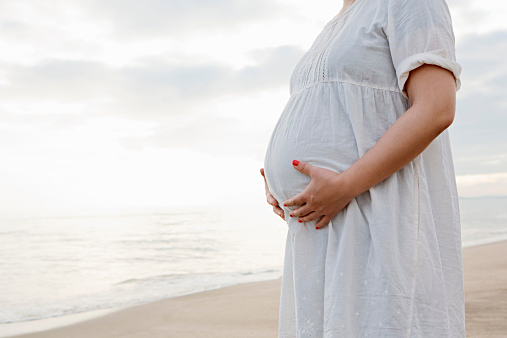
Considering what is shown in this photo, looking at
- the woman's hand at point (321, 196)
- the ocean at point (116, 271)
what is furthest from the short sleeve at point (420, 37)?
the ocean at point (116, 271)

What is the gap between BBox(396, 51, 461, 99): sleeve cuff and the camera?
104cm

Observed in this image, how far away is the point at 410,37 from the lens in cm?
108

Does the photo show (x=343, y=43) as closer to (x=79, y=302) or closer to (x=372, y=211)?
(x=372, y=211)

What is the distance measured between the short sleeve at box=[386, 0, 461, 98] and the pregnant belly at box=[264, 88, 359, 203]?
0.63ft

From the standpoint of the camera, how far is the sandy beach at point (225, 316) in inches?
156

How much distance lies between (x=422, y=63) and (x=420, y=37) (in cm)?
8

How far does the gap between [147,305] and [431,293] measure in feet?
17.3

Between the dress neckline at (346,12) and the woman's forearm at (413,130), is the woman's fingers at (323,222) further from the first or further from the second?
the dress neckline at (346,12)

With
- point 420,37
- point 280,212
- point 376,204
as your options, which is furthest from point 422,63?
point 280,212

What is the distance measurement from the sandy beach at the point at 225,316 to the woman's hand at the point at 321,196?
2.82m

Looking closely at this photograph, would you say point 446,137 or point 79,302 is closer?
point 446,137

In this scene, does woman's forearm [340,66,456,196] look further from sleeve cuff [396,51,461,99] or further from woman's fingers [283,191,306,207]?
woman's fingers [283,191,306,207]

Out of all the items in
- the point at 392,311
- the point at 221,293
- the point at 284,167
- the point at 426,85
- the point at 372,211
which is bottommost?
the point at 221,293

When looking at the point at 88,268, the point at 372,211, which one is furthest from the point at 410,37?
the point at 88,268
